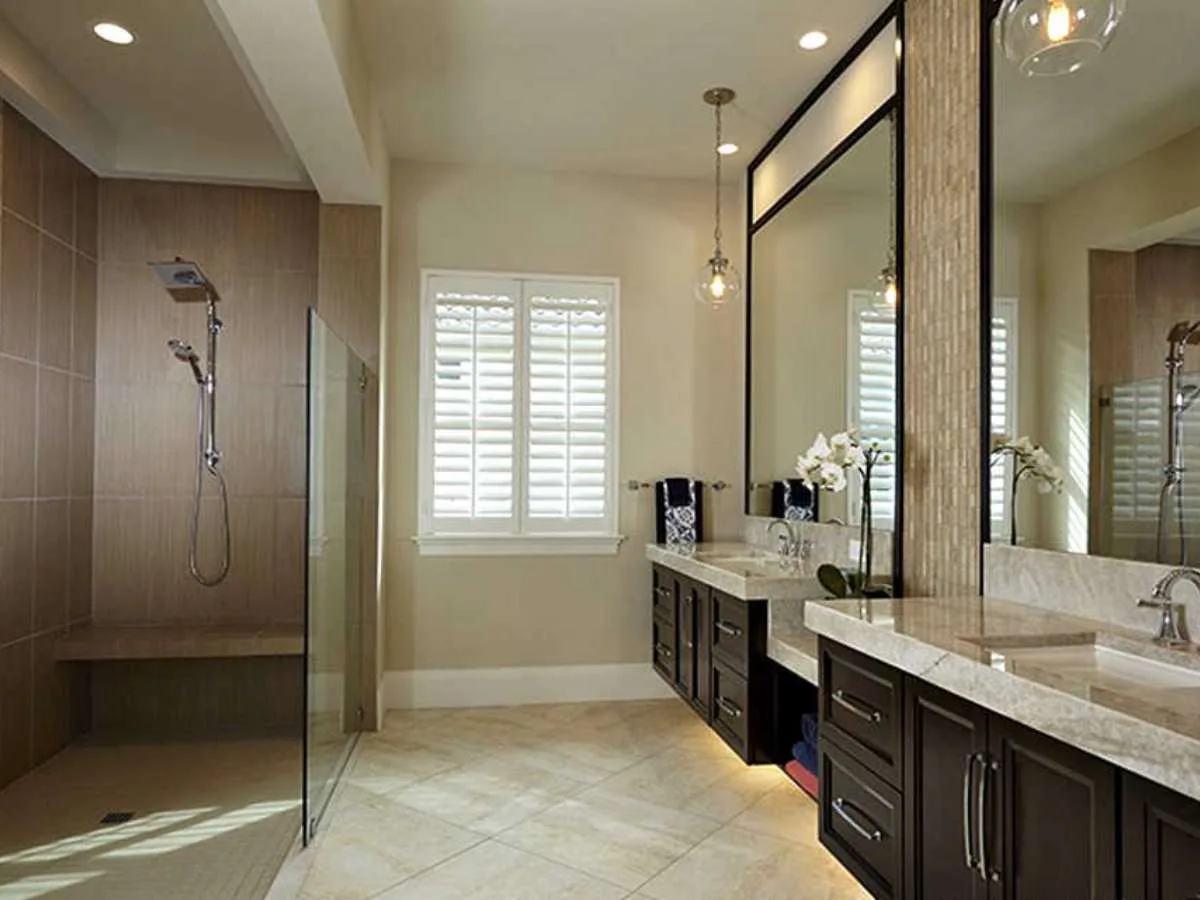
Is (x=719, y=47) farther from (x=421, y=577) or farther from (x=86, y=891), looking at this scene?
(x=86, y=891)

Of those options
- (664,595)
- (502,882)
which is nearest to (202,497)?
(664,595)

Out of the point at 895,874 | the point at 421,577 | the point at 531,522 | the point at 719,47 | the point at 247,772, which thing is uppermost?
the point at 719,47

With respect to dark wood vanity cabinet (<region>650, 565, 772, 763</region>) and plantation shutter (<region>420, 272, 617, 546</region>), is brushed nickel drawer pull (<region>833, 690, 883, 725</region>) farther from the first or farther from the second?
plantation shutter (<region>420, 272, 617, 546</region>)

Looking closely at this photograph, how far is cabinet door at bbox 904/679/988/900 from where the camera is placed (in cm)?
168

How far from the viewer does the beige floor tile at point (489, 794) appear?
126 inches

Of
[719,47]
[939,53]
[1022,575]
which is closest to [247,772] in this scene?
[1022,575]

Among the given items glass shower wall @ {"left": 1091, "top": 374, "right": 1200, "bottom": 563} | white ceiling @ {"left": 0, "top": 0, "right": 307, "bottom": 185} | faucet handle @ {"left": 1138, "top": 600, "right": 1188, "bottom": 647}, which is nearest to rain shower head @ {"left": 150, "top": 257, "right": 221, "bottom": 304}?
white ceiling @ {"left": 0, "top": 0, "right": 307, "bottom": 185}

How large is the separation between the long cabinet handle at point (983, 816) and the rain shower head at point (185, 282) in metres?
3.90

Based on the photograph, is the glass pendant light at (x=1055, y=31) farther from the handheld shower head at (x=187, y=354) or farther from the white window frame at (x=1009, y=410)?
the handheld shower head at (x=187, y=354)

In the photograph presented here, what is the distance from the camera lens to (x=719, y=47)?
3.35 meters

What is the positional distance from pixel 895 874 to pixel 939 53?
2388 mm

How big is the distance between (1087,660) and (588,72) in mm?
2834

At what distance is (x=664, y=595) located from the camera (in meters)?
4.34

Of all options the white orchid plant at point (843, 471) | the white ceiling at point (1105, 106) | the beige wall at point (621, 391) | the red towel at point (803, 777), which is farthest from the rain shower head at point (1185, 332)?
the beige wall at point (621, 391)
